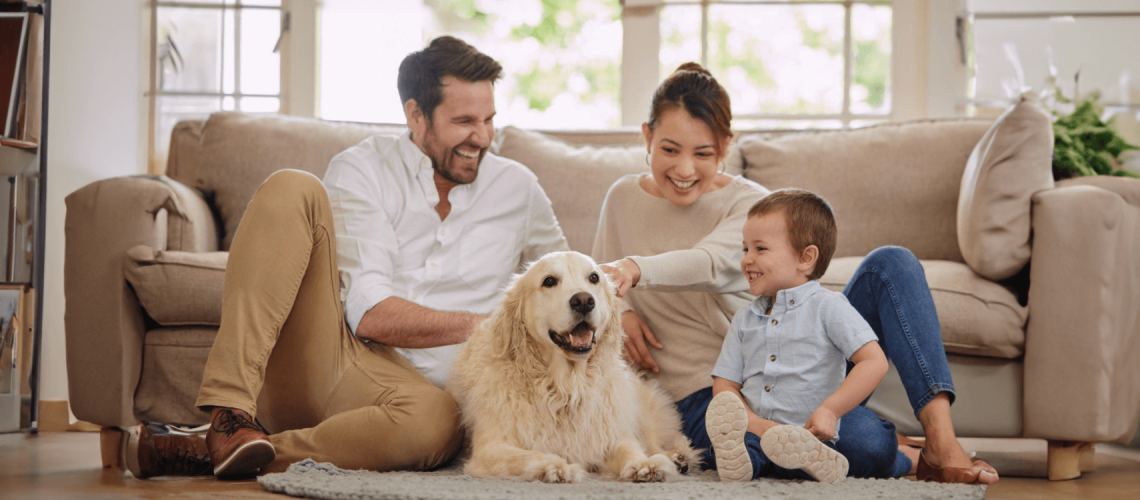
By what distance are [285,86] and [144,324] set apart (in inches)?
77.9

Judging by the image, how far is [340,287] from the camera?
193cm

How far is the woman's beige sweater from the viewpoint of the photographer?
1.94 m

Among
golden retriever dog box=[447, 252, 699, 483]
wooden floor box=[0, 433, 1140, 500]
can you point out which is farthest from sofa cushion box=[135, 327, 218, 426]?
golden retriever dog box=[447, 252, 699, 483]

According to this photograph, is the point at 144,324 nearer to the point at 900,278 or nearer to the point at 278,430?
the point at 278,430

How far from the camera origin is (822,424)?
62.2 inches

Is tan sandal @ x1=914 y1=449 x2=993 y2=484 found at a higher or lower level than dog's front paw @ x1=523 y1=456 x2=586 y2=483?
lower

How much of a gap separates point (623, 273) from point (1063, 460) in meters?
1.35

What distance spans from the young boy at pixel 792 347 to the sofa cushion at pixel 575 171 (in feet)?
3.97

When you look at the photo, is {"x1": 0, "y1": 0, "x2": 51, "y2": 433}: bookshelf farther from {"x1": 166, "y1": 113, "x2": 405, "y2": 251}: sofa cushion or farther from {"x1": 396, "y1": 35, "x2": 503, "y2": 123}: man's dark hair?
{"x1": 396, "y1": 35, "x2": 503, "y2": 123}: man's dark hair

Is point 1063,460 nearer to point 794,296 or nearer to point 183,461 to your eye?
point 794,296

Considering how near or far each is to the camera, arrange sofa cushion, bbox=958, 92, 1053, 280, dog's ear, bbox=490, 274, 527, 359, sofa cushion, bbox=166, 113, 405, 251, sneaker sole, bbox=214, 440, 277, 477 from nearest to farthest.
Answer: sneaker sole, bbox=214, 440, 277, 477, dog's ear, bbox=490, 274, 527, 359, sofa cushion, bbox=958, 92, 1053, 280, sofa cushion, bbox=166, 113, 405, 251

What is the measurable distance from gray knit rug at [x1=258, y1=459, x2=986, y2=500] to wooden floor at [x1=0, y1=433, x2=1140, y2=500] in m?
0.09

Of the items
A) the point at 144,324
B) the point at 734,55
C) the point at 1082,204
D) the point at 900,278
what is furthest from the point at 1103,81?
the point at 144,324

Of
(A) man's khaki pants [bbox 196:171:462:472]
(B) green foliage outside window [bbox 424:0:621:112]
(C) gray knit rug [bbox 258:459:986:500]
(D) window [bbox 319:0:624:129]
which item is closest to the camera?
(C) gray knit rug [bbox 258:459:986:500]
